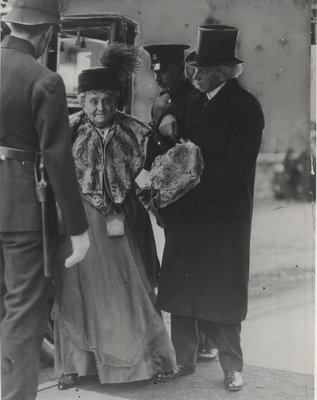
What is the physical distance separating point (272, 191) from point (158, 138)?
710 millimetres

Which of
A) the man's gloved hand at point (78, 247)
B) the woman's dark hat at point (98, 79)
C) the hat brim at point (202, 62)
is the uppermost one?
the hat brim at point (202, 62)

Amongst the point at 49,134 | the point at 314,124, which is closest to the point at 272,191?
Answer: the point at 314,124

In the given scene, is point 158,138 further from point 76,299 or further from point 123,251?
point 76,299

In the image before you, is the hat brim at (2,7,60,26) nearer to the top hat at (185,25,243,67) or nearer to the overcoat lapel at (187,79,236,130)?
the top hat at (185,25,243,67)

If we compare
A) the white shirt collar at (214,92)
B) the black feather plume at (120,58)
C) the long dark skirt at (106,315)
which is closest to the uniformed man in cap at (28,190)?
the long dark skirt at (106,315)

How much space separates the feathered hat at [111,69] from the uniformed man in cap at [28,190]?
34cm

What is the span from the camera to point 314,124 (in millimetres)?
3857

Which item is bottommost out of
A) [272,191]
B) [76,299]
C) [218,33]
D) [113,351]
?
[113,351]

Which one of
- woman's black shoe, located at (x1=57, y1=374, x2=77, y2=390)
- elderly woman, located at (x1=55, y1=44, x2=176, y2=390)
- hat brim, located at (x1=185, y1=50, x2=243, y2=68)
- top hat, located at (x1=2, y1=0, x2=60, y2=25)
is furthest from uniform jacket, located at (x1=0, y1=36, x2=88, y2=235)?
woman's black shoe, located at (x1=57, y1=374, x2=77, y2=390)

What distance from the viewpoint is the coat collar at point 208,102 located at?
13.2 feet

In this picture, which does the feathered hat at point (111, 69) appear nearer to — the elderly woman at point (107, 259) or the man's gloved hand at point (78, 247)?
the elderly woman at point (107, 259)

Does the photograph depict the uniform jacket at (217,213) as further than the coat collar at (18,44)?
Yes

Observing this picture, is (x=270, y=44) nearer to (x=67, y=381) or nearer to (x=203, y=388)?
(x=203, y=388)

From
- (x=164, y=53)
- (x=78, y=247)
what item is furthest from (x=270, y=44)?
(x=78, y=247)
